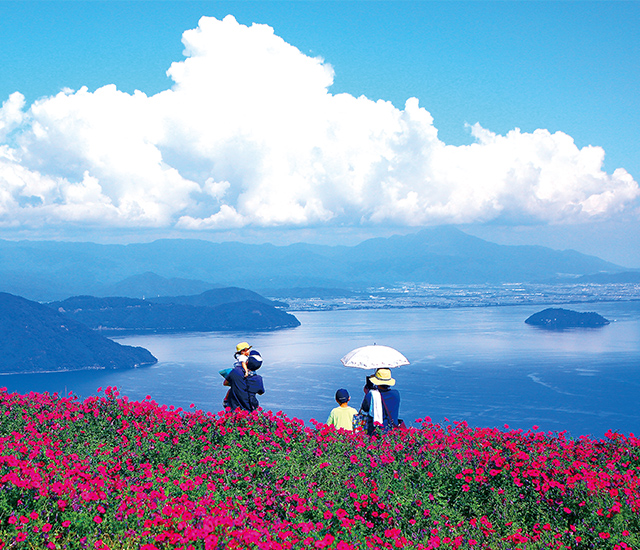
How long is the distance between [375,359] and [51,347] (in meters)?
139

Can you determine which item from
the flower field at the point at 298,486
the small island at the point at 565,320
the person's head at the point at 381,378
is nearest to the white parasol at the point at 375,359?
the person's head at the point at 381,378

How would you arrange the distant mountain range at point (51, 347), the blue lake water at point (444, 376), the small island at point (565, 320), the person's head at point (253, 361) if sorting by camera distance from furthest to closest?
the small island at point (565, 320) → the distant mountain range at point (51, 347) → the blue lake water at point (444, 376) → the person's head at point (253, 361)

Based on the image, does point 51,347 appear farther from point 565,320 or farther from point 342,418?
point 565,320

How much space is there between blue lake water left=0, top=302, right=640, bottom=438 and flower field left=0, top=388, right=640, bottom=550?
37414 millimetres

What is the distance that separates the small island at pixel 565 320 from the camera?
183m

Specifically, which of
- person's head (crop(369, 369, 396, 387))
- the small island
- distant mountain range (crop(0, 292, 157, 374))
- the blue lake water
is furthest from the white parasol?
the small island

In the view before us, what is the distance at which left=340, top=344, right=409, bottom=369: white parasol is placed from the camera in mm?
12742

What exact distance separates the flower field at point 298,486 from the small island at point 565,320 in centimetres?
18828

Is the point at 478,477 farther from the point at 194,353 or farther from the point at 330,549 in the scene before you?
the point at 194,353

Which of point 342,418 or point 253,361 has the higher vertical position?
point 253,361

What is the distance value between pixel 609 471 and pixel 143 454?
6400 millimetres

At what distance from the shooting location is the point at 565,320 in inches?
7397

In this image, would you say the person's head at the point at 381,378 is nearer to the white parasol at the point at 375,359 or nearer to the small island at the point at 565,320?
the white parasol at the point at 375,359

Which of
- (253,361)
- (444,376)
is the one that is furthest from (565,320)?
(253,361)
